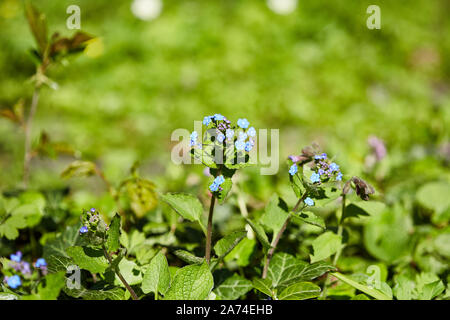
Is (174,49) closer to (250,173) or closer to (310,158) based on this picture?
(250,173)

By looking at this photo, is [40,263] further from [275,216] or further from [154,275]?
[275,216]

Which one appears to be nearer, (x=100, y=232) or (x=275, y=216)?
(x=100, y=232)

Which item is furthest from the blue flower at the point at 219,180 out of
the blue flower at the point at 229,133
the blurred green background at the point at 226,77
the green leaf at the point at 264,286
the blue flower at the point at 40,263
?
the blurred green background at the point at 226,77

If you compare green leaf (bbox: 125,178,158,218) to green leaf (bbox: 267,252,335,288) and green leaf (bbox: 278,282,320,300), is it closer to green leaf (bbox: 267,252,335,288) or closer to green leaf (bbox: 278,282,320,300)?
green leaf (bbox: 267,252,335,288)

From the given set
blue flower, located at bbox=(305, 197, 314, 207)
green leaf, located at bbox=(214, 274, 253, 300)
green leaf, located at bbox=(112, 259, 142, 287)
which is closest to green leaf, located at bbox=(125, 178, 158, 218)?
green leaf, located at bbox=(112, 259, 142, 287)

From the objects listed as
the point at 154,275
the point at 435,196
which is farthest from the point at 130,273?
the point at 435,196

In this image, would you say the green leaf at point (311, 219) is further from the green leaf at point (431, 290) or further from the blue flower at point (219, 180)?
the green leaf at point (431, 290)
